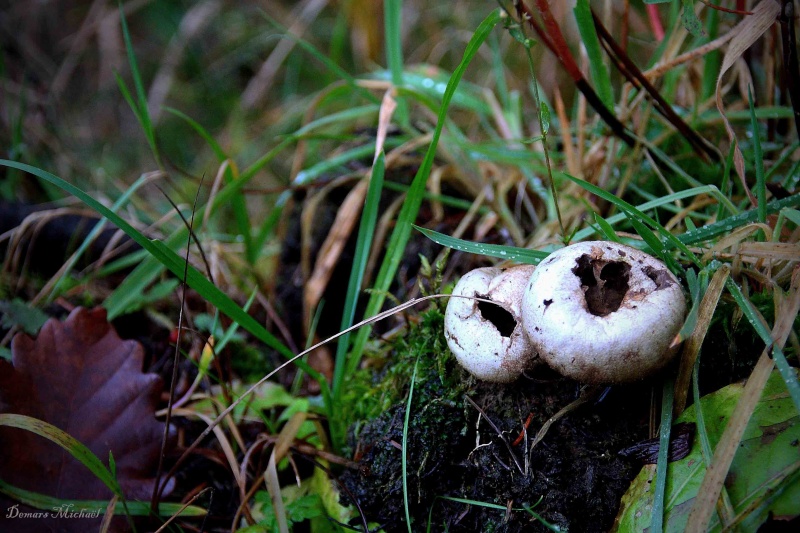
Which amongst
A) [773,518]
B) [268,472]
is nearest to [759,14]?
[773,518]

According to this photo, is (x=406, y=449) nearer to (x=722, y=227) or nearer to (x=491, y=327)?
(x=491, y=327)

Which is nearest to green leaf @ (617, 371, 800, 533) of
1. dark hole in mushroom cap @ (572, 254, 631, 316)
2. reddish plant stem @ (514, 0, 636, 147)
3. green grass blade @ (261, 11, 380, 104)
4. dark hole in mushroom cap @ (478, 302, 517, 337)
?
dark hole in mushroom cap @ (572, 254, 631, 316)

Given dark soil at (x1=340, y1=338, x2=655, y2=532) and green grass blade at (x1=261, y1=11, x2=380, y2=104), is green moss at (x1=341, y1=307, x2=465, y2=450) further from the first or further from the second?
green grass blade at (x1=261, y1=11, x2=380, y2=104)

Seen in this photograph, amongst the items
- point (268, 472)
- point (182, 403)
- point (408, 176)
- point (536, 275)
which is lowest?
point (182, 403)

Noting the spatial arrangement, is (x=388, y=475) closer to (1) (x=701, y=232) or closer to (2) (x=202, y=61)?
(1) (x=701, y=232)

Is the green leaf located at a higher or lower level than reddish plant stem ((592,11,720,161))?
lower

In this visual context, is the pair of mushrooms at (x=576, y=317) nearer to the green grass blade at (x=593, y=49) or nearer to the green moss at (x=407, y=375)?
the green moss at (x=407, y=375)
